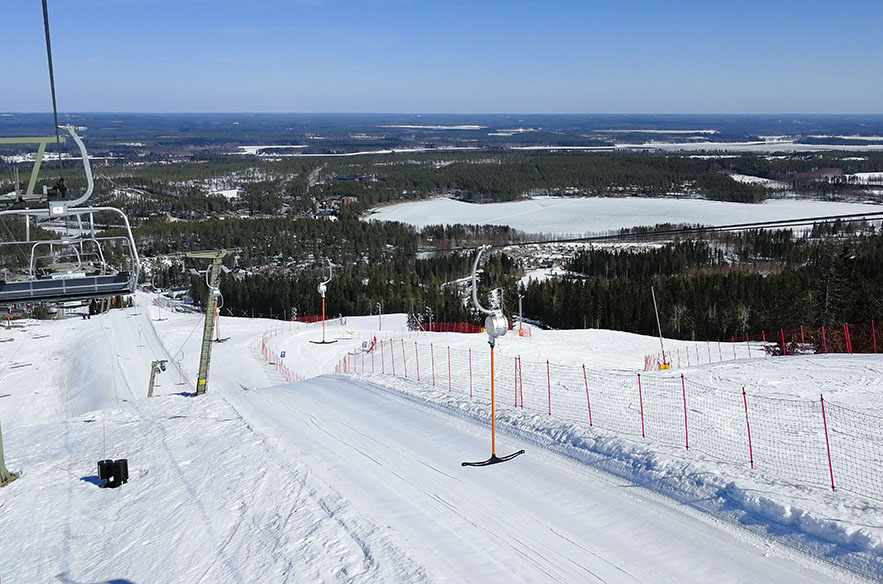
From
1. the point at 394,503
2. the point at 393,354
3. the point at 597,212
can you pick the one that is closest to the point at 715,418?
the point at 394,503

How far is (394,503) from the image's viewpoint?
11.7m

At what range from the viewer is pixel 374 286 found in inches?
2874

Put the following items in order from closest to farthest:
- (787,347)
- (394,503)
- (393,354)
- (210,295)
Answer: (394,503)
(210,295)
(393,354)
(787,347)

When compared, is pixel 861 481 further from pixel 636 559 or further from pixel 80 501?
pixel 80 501

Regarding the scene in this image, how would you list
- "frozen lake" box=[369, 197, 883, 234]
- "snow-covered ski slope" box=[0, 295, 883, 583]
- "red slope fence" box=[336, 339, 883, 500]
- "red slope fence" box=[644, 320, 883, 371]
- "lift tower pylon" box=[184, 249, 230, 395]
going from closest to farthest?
1. "snow-covered ski slope" box=[0, 295, 883, 583]
2. "red slope fence" box=[336, 339, 883, 500]
3. "lift tower pylon" box=[184, 249, 230, 395]
4. "red slope fence" box=[644, 320, 883, 371]
5. "frozen lake" box=[369, 197, 883, 234]

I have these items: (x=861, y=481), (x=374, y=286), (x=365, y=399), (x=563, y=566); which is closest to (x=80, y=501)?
(x=365, y=399)

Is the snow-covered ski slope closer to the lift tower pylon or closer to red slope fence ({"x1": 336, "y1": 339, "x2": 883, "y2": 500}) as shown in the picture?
red slope fence ({"x1": 336, "y1": 339, "x2": 883, "y2": 500})

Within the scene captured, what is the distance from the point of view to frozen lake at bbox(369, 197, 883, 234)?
136875 millimetres

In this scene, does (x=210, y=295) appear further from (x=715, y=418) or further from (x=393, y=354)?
(x=715, y=418)

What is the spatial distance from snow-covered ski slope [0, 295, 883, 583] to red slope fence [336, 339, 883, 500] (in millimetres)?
1275

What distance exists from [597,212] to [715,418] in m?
148

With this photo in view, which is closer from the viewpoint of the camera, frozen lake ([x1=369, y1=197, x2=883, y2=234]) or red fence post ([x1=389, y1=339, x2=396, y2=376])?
red fence post ([x1=389, y1=339, x2=396, y2=376])

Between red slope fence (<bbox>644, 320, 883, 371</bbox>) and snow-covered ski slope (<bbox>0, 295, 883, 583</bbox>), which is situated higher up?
snow-covered ski slope (<bbox>0, 295, 883, 583</bbox>)

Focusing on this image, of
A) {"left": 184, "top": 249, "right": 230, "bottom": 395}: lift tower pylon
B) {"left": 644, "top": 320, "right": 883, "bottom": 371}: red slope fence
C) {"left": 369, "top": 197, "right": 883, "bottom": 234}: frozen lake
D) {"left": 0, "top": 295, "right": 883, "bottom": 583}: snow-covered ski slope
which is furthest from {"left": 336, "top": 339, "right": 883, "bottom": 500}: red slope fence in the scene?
{"left": 369, "top": 197, "right": 883, "bottom": 234}: frozen lake
